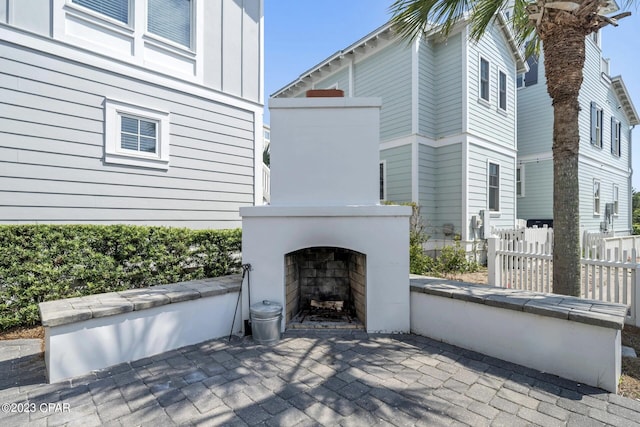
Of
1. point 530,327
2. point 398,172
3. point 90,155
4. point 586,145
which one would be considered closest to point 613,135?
point 586,145

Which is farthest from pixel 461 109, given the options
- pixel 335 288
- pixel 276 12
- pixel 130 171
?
pixel 130 171

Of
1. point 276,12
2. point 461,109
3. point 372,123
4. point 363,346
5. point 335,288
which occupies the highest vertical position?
point 276,12

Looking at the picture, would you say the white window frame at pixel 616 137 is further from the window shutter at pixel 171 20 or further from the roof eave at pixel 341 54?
the window shutter at pixel 171 20

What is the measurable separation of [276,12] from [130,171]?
5398 mm

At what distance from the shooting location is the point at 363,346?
11.7ft

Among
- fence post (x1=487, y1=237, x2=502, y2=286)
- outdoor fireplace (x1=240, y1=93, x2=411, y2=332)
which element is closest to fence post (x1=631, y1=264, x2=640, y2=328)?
fence post (x1=487, y1=237, x2=502, y2=286)

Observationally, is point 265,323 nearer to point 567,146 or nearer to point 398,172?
point 567,146

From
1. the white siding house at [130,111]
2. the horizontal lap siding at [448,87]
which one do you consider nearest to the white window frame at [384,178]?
the horizontal lap siding at [448,87]

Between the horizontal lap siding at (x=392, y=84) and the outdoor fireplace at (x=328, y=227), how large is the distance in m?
5.61

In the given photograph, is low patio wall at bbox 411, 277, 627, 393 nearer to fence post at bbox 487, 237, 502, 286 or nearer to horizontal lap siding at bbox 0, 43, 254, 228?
fence post at bbox 487, 237, 502, 286

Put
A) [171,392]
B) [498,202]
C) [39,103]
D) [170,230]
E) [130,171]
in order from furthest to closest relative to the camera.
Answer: [498,202]
[130,171]
[170,230]
[39,103]
[171,392]

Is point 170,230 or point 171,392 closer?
point 171,392

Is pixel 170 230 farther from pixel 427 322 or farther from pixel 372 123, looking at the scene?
pixel 427 322

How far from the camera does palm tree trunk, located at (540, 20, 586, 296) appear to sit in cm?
390
